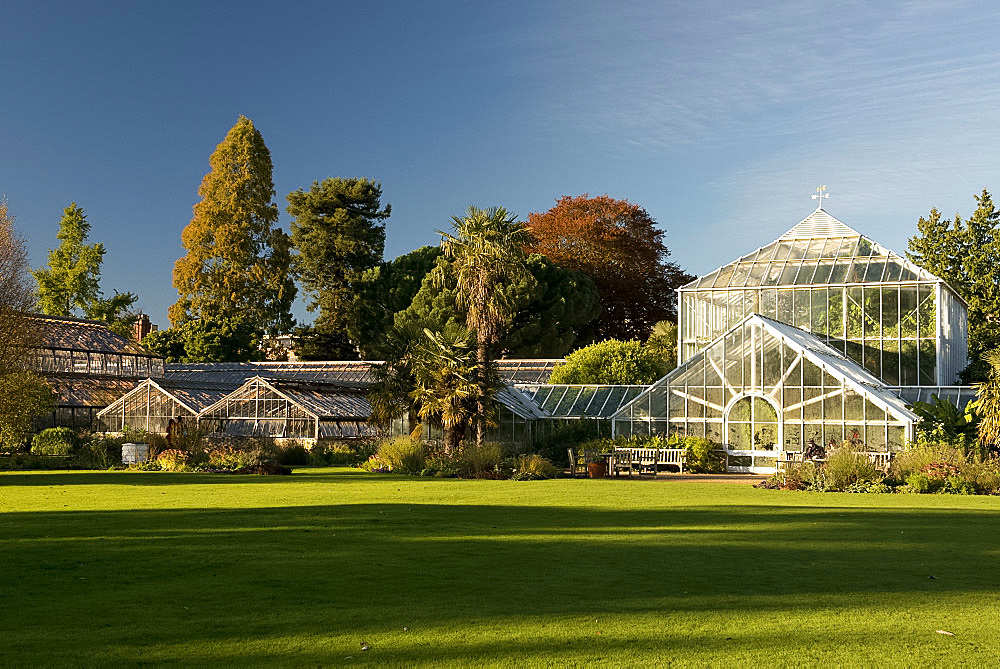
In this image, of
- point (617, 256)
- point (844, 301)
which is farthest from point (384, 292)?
point (844, 301)

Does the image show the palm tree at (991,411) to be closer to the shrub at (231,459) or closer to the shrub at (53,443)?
the shrub at (231,459)

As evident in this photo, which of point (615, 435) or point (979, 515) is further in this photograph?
point (615, 435)

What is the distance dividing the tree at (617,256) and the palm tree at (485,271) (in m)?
31.3

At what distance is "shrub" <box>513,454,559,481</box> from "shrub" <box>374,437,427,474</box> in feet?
10.0

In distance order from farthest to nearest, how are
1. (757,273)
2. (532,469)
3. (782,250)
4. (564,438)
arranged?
(782,250) → (757,273) → (564,438) → (532,469)

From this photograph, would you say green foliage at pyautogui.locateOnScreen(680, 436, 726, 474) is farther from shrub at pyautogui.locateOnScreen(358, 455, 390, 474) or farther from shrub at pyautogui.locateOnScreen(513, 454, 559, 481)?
shrub at pyautogui.locateOnScreen(358, 455, 390, 474)

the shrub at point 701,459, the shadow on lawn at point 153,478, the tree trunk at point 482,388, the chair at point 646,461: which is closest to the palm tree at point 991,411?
the shrub at point 701,459

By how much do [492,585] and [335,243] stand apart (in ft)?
192

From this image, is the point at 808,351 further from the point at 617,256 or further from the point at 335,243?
the point at 335,243

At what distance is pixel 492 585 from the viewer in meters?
10.2

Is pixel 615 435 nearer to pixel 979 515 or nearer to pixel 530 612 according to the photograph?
pixel 979 515

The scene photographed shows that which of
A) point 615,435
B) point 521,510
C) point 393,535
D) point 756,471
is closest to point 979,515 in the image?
point 521,510

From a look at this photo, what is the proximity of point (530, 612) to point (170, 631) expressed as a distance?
2912mm

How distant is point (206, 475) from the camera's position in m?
30.3
